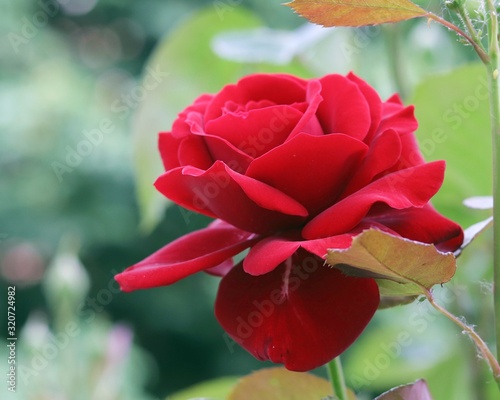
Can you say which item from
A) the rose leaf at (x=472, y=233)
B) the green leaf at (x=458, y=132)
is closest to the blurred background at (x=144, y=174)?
the green leaf at (x=458, y=132)

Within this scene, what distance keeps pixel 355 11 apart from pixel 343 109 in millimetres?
36

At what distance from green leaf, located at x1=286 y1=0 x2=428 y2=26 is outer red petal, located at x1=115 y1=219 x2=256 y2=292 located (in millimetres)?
87

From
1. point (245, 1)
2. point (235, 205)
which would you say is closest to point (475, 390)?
point (235, 205)

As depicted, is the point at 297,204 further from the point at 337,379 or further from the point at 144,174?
the point at 144,174

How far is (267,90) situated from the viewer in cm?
30

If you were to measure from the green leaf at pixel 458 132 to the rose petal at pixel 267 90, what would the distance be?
161 millimetres

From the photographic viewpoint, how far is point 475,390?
447mm

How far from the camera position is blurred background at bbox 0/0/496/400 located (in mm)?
501

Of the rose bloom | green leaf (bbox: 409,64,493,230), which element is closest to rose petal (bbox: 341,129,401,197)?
the rose bloom

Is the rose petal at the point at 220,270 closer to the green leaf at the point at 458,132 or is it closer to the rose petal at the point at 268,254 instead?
the rose petal at the point at 268,254

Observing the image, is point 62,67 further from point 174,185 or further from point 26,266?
point 174,185

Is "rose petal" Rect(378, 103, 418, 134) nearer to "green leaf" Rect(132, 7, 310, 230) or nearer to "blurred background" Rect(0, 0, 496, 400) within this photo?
"blurred background" Rect(0, 0, 496, 400)

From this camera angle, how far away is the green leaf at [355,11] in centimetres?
25

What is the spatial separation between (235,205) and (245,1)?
7.92ft
